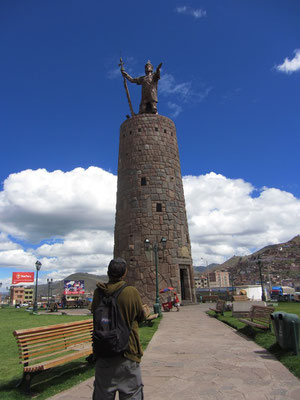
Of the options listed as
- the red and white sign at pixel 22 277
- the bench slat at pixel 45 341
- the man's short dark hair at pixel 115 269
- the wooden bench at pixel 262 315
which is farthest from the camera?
the red and white sign at pixel 22 277

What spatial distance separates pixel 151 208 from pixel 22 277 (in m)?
53.4

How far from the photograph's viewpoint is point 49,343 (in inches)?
206

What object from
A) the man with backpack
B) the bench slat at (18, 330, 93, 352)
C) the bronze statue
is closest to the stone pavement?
the bench slat at (18, 330, 93, 352)

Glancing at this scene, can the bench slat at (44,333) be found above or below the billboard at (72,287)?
below

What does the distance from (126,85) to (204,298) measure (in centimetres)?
1985

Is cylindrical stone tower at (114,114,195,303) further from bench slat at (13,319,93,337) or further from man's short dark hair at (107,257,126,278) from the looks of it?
man's short dark hair at (107,257,126,278)

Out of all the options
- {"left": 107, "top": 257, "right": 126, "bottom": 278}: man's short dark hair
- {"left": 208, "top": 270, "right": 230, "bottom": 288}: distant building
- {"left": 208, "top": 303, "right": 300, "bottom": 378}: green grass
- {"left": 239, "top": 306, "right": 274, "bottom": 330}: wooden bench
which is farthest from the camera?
{"left": 208, "top": 270, "right": 230, "bottom": 288}: distant building

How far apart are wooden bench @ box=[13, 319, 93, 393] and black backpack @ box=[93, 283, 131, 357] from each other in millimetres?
2352

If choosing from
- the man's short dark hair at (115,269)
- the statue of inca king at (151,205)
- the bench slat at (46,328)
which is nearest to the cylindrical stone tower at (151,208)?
the statue of inca king at (151,205)

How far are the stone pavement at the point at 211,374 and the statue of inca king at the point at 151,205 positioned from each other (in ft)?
40.6

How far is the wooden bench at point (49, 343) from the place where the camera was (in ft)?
15.0

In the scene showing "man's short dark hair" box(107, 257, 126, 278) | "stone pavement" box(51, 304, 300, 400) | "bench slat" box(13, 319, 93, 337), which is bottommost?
"stone pavement" box(51, 304, 300, 400)

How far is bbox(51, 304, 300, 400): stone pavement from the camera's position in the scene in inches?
161

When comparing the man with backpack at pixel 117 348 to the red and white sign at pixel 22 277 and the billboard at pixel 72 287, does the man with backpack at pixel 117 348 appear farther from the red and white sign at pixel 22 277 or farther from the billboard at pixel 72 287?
the red and white sign at pixel 22 277
